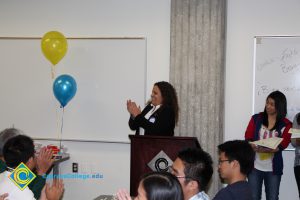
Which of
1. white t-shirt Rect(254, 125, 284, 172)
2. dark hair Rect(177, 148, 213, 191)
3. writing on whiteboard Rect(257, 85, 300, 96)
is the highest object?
writing on whiteboard Rect(257, 85, 300, 96)

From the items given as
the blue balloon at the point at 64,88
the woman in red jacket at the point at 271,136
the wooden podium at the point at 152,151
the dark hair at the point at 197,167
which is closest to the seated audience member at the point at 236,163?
the dark hair at the point at 197,167

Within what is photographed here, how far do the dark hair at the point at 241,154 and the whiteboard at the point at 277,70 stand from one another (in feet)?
6.22

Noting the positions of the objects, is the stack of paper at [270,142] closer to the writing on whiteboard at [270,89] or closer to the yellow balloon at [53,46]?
the writing on whiteboard at [270,89]

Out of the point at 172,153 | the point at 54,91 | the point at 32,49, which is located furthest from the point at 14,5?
the point at 172,153

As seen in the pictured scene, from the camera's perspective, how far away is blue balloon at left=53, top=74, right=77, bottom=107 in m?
4.33

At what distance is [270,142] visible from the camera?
3.60 meters

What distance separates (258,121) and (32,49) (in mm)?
2745

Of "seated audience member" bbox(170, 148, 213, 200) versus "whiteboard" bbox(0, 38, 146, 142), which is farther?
"whiteboard" bbox(0, 38, 146, 142)

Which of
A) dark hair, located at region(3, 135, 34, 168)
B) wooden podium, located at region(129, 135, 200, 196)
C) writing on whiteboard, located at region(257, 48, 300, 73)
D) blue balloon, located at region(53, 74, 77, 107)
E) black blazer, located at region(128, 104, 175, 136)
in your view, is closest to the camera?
dark hair, located at region(3, 135, 34, 168)

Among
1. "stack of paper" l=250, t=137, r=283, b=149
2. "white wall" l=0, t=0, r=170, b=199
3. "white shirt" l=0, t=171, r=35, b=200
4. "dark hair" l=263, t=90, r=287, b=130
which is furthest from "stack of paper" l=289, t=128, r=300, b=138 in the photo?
"white shirt" l=0, t=171, r=35, b=200

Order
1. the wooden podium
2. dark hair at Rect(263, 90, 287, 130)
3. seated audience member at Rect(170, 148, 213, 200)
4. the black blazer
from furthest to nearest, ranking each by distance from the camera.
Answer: dark hair at Rect(263, 90, 287, 130) → the black blazer → the wooden podium → seated audience member at Rect(170, 148, 213, 200)

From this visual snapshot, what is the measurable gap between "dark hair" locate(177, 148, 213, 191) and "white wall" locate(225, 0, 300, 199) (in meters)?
2.32

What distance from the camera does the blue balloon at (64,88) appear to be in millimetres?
4328

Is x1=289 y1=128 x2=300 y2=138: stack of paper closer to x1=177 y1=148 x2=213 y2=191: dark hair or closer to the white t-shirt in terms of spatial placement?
the white t-shirt
